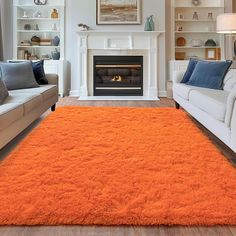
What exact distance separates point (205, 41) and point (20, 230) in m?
7.02

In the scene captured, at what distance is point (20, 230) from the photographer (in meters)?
1.65


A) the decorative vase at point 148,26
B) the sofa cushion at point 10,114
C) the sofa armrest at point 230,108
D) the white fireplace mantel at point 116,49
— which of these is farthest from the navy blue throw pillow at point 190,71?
the sofa cushion at point 10,114

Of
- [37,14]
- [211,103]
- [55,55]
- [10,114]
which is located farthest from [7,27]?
[211,103]

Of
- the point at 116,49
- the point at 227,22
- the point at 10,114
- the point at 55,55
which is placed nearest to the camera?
the point at 10,114

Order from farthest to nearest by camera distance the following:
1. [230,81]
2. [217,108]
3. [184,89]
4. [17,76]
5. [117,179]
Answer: [184,89] < [17,76] < [230,81] < [217,108] < [117,179]

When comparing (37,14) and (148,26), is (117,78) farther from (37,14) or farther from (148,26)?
(37,14)

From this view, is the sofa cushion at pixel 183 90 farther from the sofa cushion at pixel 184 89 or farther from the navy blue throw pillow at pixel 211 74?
the navy blue throw pillow at pixel 211 74

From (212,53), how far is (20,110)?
5623 mm

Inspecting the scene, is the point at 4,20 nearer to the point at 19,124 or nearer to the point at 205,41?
the point at 205,41

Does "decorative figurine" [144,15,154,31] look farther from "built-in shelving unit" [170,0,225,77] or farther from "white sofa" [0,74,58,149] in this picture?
"white sofa" [0,74,58,149]

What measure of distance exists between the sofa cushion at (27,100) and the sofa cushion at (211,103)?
176 cm

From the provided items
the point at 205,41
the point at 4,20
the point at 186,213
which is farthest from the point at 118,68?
the point at 186,213

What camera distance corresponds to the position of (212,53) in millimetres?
7805

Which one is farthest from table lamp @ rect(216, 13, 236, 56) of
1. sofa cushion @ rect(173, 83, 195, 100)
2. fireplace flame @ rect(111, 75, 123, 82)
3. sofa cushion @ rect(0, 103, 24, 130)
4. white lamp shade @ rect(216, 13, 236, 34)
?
sofa cushion @ rect(0, 103, 24, 130)
